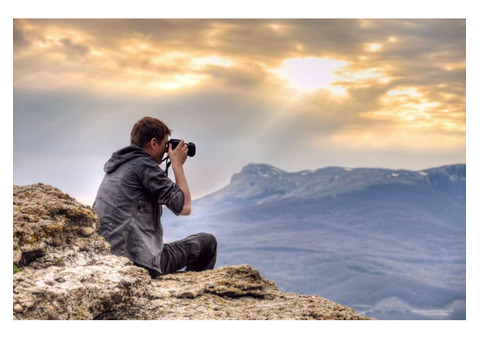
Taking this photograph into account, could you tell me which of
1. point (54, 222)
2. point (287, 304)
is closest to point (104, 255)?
point (54, 222)

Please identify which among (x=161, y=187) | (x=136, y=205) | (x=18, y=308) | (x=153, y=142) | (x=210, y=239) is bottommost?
(x=18, y=308)

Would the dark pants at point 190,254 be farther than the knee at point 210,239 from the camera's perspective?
No

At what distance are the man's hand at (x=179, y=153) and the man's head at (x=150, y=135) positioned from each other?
0.16 metres

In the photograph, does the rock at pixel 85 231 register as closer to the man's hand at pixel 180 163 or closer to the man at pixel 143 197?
the man at pixel 143 197

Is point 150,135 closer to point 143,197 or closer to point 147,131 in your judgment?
point 147,131

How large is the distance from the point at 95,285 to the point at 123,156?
2366mm

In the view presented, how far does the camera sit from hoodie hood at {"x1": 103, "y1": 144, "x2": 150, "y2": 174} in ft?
26.6

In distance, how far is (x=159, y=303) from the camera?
22.2 feet

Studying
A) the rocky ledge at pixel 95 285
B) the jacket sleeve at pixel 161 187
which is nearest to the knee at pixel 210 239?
the rocky ledge at pixel 95 285

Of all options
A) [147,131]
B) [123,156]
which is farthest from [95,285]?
[147,131]

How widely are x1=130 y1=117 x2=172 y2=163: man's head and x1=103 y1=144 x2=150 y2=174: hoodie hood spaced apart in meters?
0.13

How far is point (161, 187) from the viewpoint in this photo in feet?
25.4

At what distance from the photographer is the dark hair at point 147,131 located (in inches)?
326
